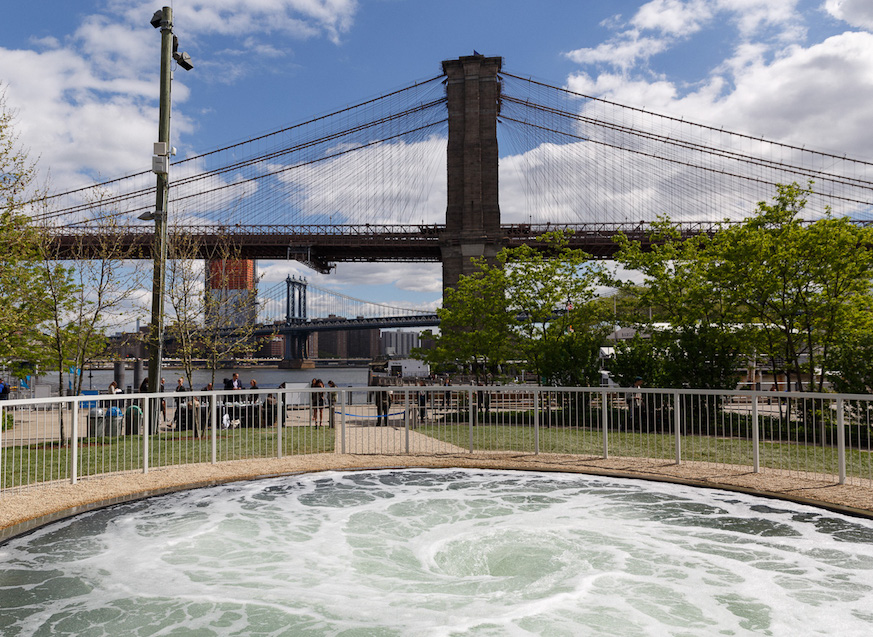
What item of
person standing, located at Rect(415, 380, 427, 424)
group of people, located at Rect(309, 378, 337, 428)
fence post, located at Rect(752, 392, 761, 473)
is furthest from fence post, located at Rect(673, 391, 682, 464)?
group of people, located at Rect(309, 378, 337, 428)

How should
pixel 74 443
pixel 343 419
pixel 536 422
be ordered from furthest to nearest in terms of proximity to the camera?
pixel 343 419 → pixel 536 422 → pixel 74 443

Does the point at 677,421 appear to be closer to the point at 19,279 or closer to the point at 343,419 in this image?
the point at 343,419

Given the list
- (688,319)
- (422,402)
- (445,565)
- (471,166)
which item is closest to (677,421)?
(422,402)

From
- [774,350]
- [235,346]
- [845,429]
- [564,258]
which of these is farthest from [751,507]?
[564,258]

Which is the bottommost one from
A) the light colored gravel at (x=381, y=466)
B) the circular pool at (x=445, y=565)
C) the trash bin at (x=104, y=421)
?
the circular pool at (x=445, y=565)

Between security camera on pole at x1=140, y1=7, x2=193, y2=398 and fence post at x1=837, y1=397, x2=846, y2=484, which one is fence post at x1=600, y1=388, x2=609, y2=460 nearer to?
fence post at x1=837, y1=397, x2=846, y2=484

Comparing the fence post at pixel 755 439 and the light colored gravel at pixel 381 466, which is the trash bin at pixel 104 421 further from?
the fence post at pixel 755 439

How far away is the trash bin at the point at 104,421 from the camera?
29.0ft

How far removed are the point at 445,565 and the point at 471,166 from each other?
33772 millimetres

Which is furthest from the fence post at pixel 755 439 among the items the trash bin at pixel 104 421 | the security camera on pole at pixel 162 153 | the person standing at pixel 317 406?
the security camera on pole at pixel 162 153

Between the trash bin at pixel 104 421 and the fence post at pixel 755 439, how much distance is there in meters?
9.21

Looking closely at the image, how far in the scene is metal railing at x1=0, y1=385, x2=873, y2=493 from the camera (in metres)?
8.23

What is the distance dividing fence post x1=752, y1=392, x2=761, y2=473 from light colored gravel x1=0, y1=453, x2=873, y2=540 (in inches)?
6.6

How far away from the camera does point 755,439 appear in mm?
9016
